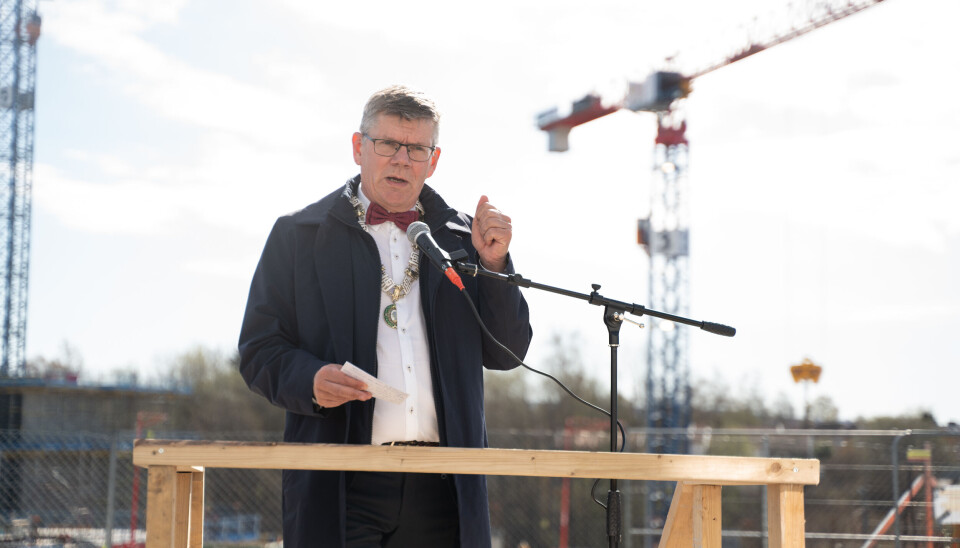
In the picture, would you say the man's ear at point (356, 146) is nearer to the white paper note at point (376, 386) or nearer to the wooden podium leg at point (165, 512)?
the white paper note at point (376, 386)

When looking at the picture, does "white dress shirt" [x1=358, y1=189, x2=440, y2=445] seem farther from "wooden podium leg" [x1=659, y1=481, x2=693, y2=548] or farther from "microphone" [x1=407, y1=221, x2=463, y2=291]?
"wooden podium leg" [x1=659, y1=481, x2=693, y2=548]

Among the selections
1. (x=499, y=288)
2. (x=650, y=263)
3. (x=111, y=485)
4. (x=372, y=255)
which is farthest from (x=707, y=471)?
(x=650, y=263)

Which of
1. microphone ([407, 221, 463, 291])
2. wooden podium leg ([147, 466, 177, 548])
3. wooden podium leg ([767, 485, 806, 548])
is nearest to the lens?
wooden podium leg ([147, 466, 177, 548])

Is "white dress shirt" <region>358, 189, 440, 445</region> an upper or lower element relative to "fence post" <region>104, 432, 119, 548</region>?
upper

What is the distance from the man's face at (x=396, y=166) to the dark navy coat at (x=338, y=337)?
103 millimetres

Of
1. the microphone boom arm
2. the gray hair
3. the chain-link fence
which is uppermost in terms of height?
the gray hair

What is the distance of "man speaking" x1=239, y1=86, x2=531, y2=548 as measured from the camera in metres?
2.33

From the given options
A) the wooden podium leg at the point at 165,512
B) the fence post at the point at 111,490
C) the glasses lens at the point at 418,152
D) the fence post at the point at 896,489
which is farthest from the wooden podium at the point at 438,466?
the fence post at the point at 111,490

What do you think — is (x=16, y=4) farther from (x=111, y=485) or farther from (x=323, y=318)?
(x=323, y=318)

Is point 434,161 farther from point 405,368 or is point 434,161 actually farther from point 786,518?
point 786,518

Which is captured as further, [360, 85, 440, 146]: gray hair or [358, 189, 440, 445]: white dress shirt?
[360, 85, 440, 146]: gray hair

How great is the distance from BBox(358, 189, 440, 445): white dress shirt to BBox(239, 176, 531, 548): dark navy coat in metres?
0.03

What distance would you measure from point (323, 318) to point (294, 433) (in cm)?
31

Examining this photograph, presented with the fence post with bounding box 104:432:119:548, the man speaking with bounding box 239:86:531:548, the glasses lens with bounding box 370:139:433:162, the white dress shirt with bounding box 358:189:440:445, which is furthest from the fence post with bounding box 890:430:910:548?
the fence post with bounding box 104:432:119:548
